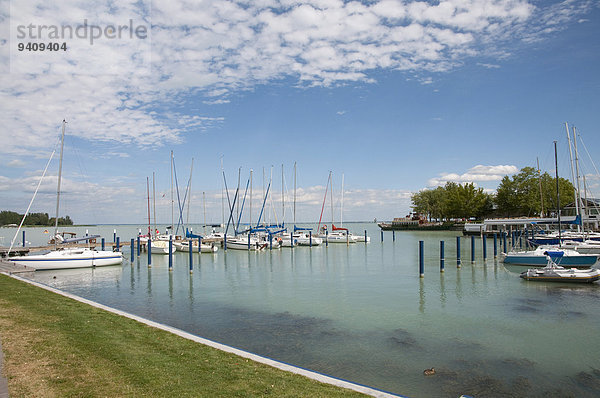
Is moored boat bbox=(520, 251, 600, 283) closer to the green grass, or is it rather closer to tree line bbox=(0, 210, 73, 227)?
the green grass

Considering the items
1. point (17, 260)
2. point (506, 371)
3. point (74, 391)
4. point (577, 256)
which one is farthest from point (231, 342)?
point (577, 256)

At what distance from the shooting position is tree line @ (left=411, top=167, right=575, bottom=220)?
96750 mm

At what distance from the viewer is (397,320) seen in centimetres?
1888

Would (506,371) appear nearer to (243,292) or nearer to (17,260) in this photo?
(243,292)

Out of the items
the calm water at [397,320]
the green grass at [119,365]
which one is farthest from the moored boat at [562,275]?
the green grass at [119,365]

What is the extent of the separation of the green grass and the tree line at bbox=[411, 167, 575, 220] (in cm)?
9518

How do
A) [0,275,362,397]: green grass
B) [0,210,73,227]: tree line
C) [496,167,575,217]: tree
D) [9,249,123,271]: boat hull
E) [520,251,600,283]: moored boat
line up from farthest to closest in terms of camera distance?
[0,210,73,227]: tree line < [496,167,575,217]: tree < [9,249,123,271]: boat hull < [520,251,600,283]: moored boat < [0,275,362,397]: green grass

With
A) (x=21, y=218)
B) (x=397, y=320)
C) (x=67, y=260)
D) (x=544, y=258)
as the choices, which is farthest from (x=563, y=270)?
(x=21, y=218)

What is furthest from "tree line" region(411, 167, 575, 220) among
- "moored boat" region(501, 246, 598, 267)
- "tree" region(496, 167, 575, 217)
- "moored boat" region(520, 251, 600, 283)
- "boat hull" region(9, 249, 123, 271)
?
"boat hull" region(9, 249, 123, 271)

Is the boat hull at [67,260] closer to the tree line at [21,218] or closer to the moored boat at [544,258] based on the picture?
the moored boat at [544,258]

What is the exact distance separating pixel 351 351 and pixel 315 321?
4511mm

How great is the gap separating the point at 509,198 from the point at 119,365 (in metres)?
112

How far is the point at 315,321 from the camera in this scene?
18625mm

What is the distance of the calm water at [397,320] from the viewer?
12.2m
